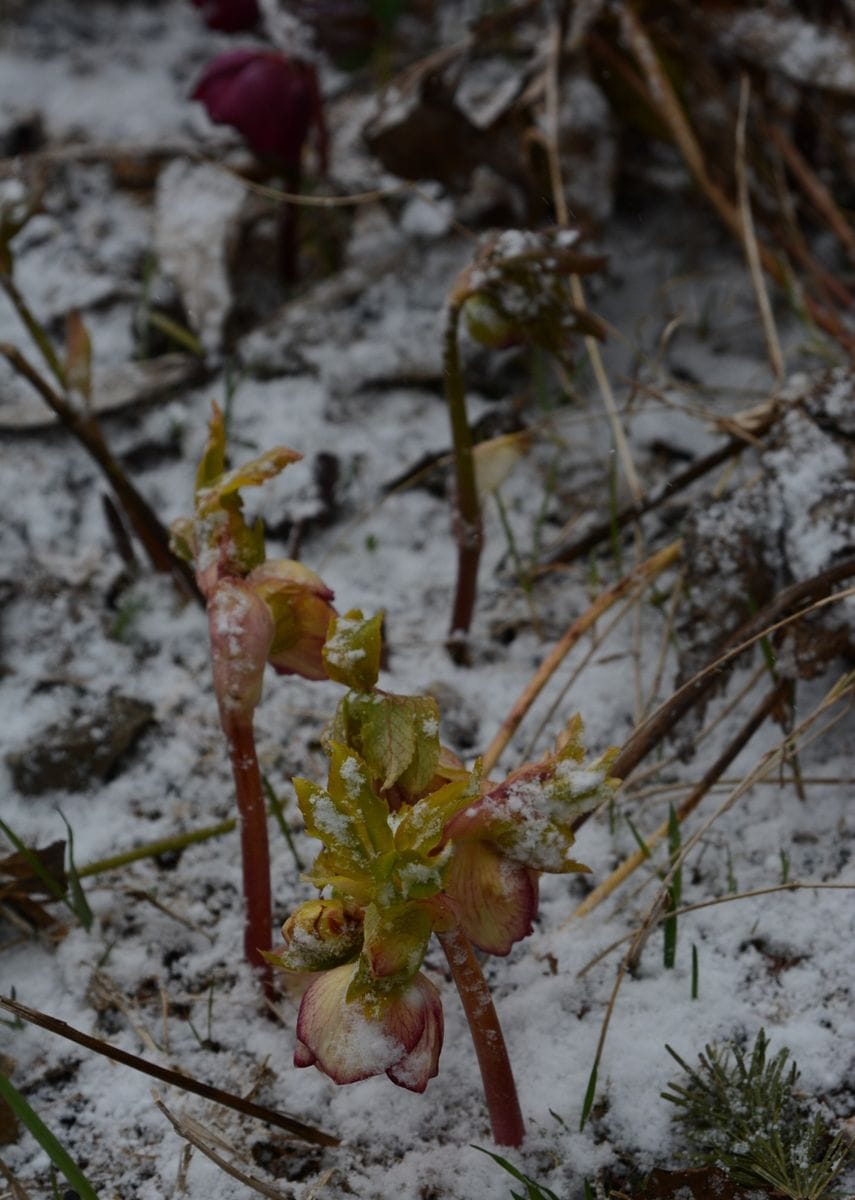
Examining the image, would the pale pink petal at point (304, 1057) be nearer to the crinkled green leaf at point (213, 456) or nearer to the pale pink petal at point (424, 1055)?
the pale pink petal at point (424, 1055)

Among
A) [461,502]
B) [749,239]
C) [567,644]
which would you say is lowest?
[567,644]

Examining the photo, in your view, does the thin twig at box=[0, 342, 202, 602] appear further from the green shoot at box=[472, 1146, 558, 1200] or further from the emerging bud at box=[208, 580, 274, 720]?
the green shoot at box=[472, 1146, 558, 1200]

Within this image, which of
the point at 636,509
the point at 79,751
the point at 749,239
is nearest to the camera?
the point at 79,751

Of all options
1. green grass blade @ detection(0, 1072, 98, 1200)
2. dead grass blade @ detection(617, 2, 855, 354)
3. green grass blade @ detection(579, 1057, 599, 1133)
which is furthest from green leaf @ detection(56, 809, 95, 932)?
dead grass blade @ detection(617, 2, 855, 354)

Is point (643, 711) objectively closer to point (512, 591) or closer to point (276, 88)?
point (512, 591)

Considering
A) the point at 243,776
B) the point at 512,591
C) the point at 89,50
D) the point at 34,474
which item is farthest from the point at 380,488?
the point at 89,50

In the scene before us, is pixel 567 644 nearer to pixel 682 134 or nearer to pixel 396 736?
pixel 396 736

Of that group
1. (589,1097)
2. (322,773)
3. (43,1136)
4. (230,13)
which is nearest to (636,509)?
(322,773)

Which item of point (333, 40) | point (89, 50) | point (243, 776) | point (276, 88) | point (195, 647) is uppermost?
point (89, 50)
